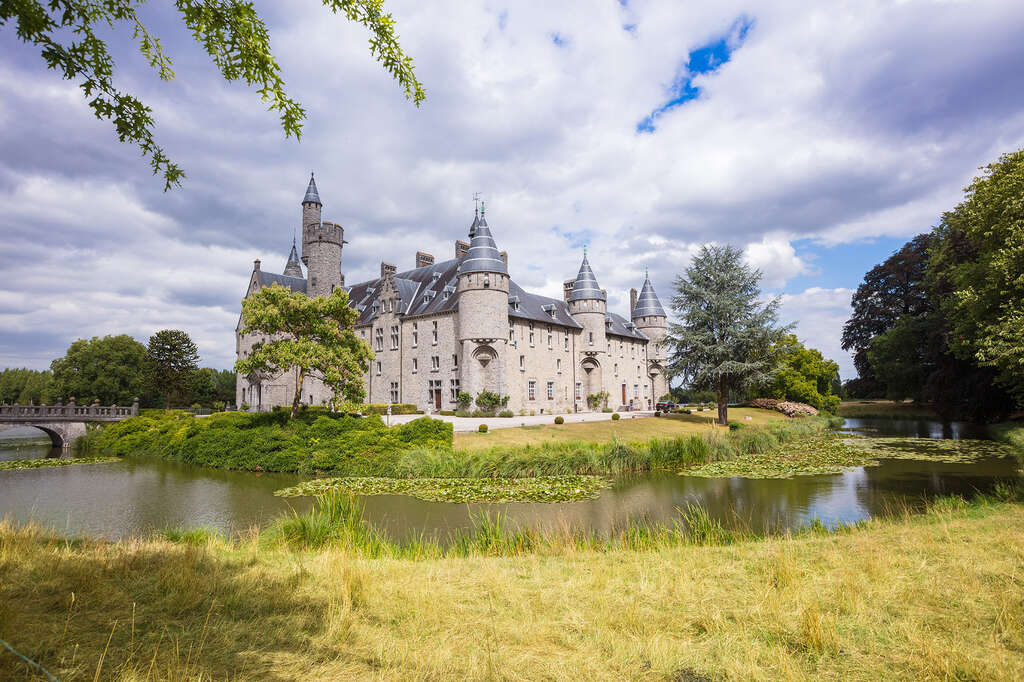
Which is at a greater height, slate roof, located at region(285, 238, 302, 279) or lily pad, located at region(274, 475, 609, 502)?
slate roof, located at region(285, 238, 302, 279)

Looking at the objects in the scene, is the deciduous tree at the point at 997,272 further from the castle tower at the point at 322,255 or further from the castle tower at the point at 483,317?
the castle tower at the point at 322,255

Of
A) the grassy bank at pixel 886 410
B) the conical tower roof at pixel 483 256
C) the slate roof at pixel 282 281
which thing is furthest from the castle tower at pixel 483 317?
the grassy bank at pixel 886 410

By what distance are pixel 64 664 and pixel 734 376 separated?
34.0m

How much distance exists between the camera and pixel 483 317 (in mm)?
34625

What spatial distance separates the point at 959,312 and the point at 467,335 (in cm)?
2675

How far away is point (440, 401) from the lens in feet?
123

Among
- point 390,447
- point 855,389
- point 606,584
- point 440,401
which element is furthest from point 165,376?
point 855,389

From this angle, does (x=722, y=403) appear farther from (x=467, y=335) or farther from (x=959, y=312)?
(x=467, y=335)

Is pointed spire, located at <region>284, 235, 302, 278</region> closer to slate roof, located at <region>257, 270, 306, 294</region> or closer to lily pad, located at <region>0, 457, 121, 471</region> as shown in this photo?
slate roof, located at <region>257, 270, 306, 294</region>

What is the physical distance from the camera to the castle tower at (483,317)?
34594 millimetres

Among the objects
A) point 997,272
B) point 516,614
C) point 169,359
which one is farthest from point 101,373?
point 997,272

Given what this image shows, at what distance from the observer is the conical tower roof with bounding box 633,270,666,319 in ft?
181

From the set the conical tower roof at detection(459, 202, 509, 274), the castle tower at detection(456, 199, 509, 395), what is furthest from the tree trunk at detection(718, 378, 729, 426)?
the conical tower roof at detection(459, 202, 509, 274)

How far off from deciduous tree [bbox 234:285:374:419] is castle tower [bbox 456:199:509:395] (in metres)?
11.3
